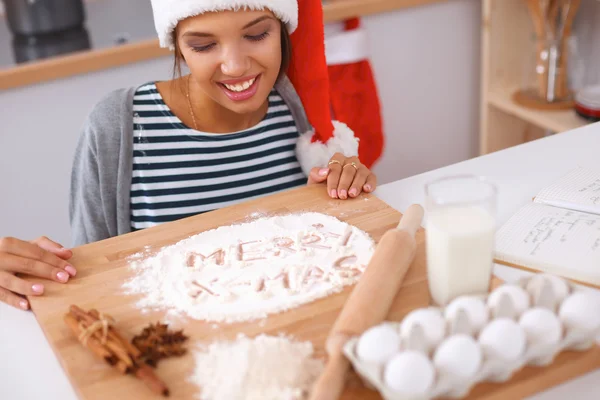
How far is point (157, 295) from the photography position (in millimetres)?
913

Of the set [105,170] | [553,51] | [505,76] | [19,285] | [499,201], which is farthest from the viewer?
[505,76]

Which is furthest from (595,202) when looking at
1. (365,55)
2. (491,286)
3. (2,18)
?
(2,18)

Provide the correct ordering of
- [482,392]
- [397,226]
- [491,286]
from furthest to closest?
[397,226], [491,286], [482,392]

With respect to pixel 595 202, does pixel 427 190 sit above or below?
Result: above

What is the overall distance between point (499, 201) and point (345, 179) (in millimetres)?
247

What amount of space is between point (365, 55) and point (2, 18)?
127 cm

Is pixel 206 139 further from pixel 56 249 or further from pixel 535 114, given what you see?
pixel 535 114

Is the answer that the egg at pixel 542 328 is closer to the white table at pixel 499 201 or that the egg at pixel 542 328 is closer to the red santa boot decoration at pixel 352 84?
the white table at pixel 499 201

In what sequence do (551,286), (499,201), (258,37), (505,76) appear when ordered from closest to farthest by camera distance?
(551,286), (499,201), (258,37), (505,76)

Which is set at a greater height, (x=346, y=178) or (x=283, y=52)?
(x=283, y=52)

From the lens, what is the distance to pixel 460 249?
79cm

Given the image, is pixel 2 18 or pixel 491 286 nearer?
pixel 491 286

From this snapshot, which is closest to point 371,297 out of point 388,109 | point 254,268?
point 254,268

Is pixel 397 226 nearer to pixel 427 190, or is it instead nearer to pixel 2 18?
pixel 427 190
